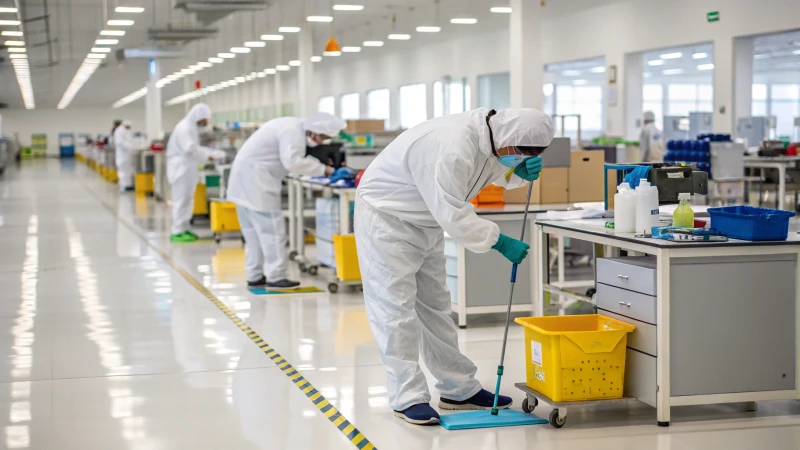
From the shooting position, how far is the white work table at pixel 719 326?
359 cm

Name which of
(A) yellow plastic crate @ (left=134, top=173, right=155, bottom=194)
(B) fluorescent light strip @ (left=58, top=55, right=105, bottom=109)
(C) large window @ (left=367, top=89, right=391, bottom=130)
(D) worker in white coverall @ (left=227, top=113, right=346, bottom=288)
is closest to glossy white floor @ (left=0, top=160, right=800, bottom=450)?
(D) worker in white coverall @ (left=227, top=113, right=346, bottom=288)

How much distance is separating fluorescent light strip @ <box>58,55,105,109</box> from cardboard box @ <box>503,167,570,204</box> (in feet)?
62.7

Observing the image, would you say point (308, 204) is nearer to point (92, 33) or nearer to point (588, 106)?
point (92, 33)

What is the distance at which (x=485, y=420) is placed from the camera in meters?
3.76

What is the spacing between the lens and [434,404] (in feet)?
13.4

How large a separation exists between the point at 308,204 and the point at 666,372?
610 centimetres

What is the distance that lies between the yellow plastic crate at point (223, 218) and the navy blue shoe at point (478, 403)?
6866 millimetres

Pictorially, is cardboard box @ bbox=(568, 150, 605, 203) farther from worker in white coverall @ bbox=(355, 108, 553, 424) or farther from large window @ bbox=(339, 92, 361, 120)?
large window @ bbox=(339, 92, 361, 120)

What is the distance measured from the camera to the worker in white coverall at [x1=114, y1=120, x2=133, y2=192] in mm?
19766

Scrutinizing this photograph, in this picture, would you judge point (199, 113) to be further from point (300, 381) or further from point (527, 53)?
point (300, 381)

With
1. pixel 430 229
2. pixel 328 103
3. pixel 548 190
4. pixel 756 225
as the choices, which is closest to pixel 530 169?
pixel 430 229

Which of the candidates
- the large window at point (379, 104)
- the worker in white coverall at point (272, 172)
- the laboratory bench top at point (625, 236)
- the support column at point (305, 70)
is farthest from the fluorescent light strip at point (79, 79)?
the laboratory bench top at point (625, 236)

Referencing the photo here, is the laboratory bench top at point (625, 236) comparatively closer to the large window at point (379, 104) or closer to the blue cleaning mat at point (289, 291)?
the blue cleaning mat at point (289, 291)

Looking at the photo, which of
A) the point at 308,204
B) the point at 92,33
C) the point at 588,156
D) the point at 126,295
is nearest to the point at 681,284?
the point at 588,156
